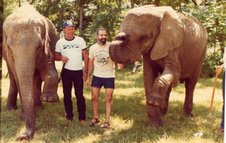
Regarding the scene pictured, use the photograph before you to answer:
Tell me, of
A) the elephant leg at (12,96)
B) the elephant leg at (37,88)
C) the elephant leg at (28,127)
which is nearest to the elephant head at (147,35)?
the elephant leg at (28,127)

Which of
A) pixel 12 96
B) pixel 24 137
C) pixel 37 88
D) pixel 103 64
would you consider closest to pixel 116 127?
pixel 103 64

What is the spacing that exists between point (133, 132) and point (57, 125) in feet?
4.64

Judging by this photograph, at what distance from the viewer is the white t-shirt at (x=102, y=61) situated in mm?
7445

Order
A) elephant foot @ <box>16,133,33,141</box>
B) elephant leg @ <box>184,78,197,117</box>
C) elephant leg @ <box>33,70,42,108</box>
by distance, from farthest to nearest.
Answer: elephant leg @ <box>33,70,42,108</box> < elephant leg @ <box>184,78,197,117</box> < elephant foot @ <box>16,133,33,141</box>

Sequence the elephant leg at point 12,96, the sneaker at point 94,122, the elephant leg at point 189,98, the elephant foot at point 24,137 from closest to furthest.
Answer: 1. the elephant foot at point 24,137
2. the sneaker at point 94,122
3. the elephant leg at point 189,98
4. the elephant leg at point 12,96

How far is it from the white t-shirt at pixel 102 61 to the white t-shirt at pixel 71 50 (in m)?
0.25

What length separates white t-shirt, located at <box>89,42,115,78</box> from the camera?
24.4 ft

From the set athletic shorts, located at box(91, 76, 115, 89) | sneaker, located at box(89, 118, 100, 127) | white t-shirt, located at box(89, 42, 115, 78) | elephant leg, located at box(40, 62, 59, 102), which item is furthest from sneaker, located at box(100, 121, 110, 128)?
elephant leg, located at box(40, 62, 59, 102)

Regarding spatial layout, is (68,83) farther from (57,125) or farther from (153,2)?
(153,2)

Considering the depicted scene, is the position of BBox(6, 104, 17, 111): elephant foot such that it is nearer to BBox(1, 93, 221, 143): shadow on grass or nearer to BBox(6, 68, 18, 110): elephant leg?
BBox(6, 68, 18, 110): elephant leg

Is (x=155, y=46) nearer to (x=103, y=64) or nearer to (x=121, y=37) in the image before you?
(x=121, y=37)

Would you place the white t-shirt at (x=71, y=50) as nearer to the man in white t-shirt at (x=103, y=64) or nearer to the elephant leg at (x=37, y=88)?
the man in white t-shirt at (x=103, y=64)

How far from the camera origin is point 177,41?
727 centimetres

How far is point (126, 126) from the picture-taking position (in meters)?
7.77
